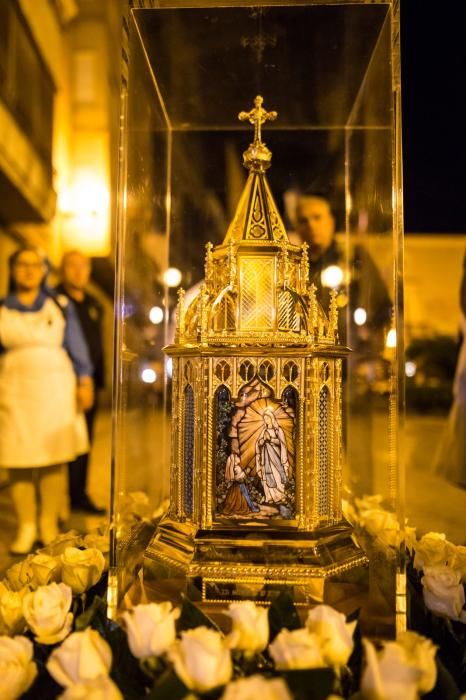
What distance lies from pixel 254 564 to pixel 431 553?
1.63 ft

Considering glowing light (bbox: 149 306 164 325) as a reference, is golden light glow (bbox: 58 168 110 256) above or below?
above

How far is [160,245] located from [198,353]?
2.29ft

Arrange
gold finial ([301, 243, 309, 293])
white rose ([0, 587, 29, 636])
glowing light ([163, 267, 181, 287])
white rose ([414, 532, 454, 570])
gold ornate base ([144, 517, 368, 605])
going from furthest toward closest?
1. glowing light ([163, 267, 181, 287])
2. gold finial ([301, 243, 309, 293])
3. white rose ([414, 532, 454, 570])
4. gold ornate base ([144, 517, 368, 605])
5. white rose ([0, 587, 29, 636])

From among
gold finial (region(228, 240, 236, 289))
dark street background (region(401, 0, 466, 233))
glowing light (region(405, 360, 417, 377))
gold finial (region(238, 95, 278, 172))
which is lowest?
glowing light (region(405, 360, 417, 377))

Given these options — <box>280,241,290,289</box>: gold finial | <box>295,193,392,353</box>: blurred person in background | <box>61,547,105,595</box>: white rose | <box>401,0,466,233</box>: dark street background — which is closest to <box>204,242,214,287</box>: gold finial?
<box>280,241,290,289</box>: gold finial

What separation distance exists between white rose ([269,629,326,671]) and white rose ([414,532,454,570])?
644 mm

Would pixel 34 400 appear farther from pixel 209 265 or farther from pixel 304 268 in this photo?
pixel 304 268

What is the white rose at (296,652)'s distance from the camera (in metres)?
0.86

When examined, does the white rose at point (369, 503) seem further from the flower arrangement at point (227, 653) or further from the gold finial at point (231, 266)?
the gold finial at point (231, 266)

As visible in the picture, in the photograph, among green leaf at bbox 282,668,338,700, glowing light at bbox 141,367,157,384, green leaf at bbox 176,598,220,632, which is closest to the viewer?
green leaf at bbox 282,668,338,700

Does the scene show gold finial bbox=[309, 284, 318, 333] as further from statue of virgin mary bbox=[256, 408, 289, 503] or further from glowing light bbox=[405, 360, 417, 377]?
glowing light bbox=[405, 360, 417, 377]

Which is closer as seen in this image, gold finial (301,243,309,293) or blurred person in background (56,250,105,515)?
gold finial (301,243,309,293)

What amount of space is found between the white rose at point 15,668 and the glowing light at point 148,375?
3.07ft

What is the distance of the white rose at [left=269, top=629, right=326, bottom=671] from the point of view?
0.86m
